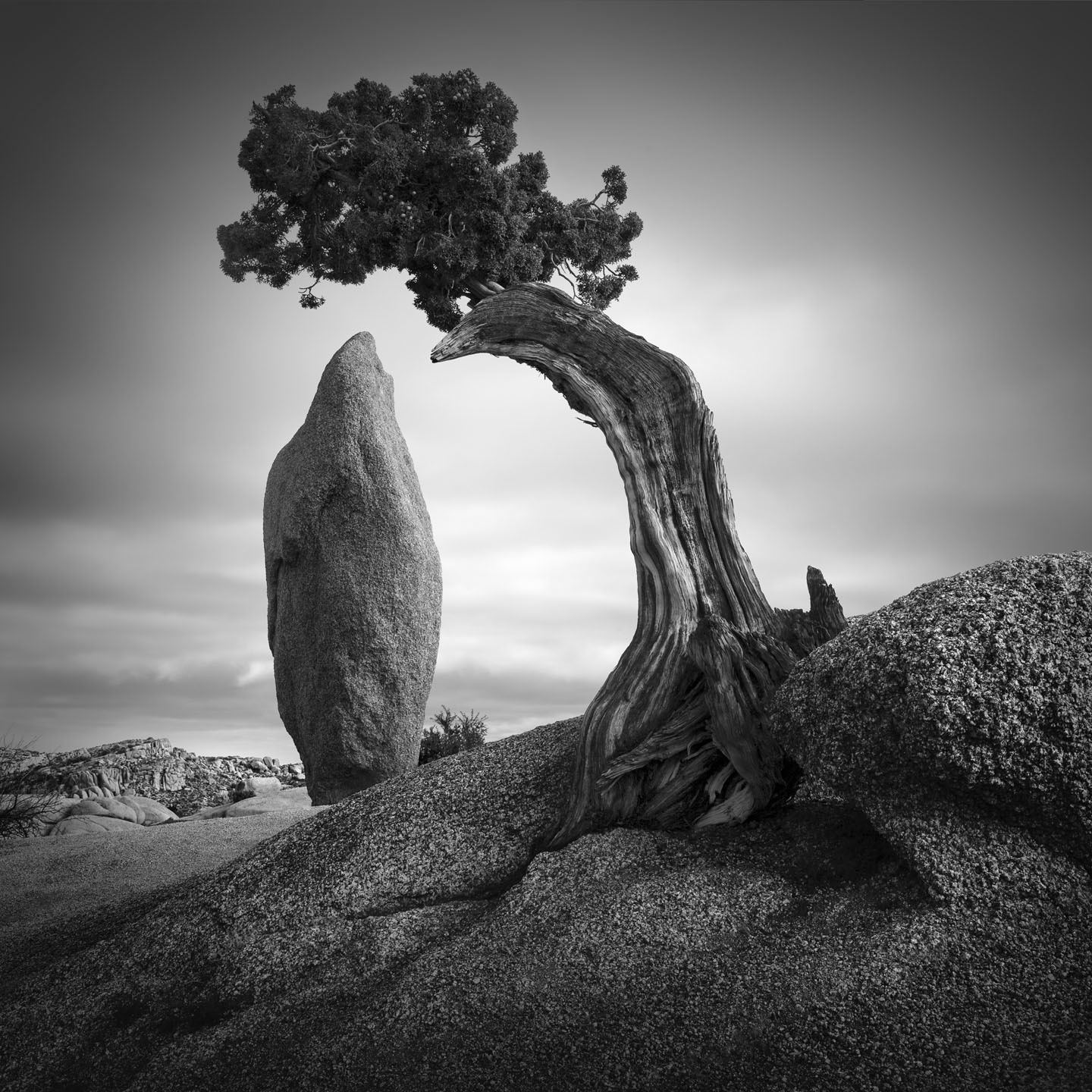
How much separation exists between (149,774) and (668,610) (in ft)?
48.2

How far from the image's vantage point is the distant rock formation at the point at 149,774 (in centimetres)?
1706

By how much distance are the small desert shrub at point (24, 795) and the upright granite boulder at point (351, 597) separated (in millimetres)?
3613

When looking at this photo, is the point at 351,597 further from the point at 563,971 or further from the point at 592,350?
the point at 563,971

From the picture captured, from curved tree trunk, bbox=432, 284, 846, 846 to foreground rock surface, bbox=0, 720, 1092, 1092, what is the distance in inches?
13.9

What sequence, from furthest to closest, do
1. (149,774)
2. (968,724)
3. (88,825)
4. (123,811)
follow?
(149,774) < (123,811) < (88,825) < (968,724)

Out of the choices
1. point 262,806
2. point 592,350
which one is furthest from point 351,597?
point 592,350


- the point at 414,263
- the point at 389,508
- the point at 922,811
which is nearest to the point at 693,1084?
the point at 922,811

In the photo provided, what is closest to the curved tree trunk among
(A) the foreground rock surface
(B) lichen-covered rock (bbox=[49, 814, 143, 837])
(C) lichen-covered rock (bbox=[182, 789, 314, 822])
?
(A) the foreground rock surface

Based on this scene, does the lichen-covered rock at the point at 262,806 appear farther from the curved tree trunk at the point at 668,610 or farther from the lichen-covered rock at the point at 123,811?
the curved tree trunk at the point at 668,610

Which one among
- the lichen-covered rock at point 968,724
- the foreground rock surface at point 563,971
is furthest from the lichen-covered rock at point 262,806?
the lichen-covered rock at point 968,724

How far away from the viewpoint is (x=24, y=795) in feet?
48.7

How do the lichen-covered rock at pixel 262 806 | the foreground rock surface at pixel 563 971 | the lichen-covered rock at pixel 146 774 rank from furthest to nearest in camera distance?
the lichen-covered rock at pixel 146 774 < the lichen-covered rock at pixel 262 806 < the foreground rock surface at pixel 563 971

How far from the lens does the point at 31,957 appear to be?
667 cm

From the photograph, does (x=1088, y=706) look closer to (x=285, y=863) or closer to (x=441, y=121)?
(x=285, y=863)
